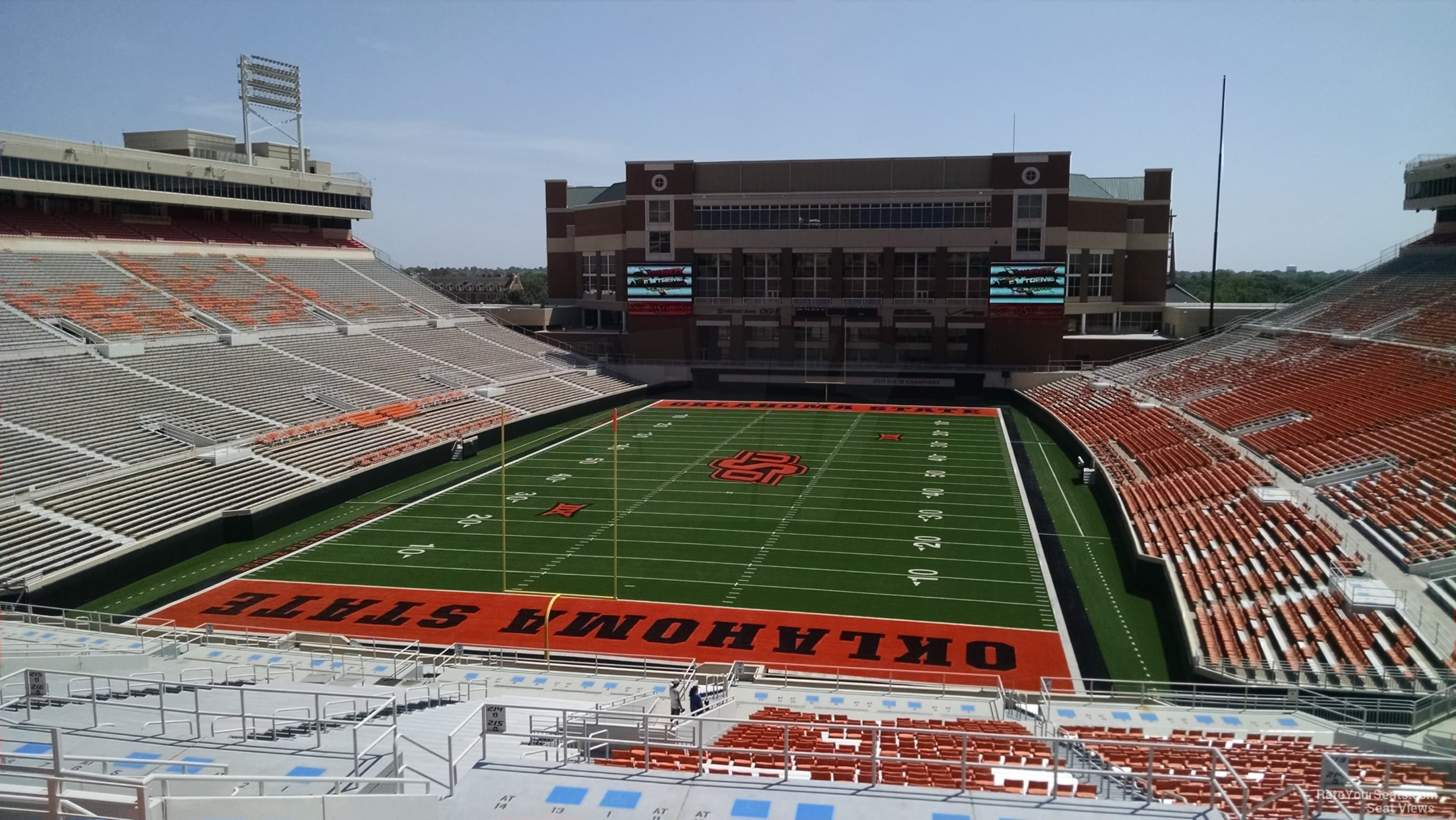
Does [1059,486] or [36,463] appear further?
[1059,486]

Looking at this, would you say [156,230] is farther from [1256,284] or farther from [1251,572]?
[1256,284]

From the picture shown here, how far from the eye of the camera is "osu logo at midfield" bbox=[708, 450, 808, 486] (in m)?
24.6

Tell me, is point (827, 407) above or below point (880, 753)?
above

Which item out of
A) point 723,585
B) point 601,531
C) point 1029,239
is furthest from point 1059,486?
point 1029,239

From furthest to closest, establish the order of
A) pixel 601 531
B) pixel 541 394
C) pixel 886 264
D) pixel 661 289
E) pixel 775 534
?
pixel 661 289
pixel 886 264
pixel 541 394
pixel 601 531
pixel 775 534

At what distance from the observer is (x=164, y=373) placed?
968 inches

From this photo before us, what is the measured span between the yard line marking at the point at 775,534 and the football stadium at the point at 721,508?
10 cm

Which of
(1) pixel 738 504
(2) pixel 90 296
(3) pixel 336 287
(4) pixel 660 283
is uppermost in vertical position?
(4) pixel 660 283

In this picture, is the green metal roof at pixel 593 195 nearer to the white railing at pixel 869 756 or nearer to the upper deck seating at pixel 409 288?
the upper deck seating at pixel 409 288

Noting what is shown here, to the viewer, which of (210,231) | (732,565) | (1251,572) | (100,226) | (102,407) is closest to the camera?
(1251,572)

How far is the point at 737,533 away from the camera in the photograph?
65.0 ft

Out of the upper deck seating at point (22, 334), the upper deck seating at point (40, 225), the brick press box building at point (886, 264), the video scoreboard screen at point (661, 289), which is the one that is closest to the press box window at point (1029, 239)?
the brick press box building at point (886, 264)

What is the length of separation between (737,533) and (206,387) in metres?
14.8

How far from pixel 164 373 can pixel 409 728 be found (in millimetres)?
20501
